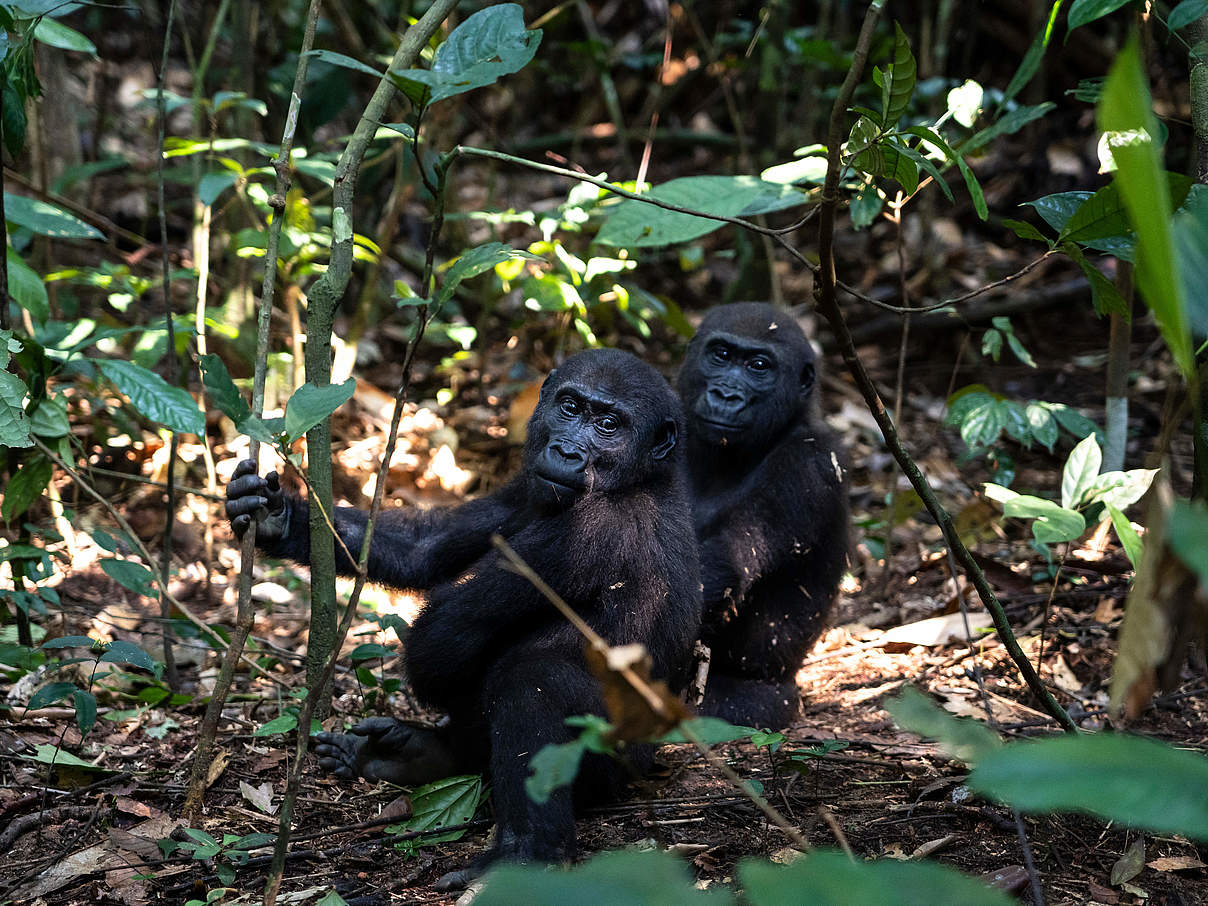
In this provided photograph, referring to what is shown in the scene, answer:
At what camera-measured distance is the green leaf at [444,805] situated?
3.45 m

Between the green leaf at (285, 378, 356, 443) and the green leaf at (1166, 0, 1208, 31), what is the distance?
2.54m

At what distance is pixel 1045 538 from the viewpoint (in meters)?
3.54

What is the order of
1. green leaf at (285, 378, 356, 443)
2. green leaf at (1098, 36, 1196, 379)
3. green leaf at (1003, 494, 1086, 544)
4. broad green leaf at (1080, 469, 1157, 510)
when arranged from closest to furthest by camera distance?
green leaf at (1098, 36, 1196, 379) < green leaf at (285, 378, 356, 443) < green leaf at (1003, 494, 1086, 544) < broad green leaf at (1080, 469, 1157, 510)

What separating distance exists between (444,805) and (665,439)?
1.55 meters

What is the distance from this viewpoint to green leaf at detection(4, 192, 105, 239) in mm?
4445

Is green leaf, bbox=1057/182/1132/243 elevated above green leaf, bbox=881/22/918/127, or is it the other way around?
green leaf, bbox=881/22/918/127

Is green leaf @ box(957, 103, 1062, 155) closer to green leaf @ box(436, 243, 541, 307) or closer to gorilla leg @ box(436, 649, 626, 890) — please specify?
green leaf @ box(436, 243, 541, 307)

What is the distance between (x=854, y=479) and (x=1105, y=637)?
10.3 ft

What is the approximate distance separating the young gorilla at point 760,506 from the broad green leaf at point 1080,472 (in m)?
1.43

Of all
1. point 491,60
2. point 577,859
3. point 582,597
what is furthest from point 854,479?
point 491,60

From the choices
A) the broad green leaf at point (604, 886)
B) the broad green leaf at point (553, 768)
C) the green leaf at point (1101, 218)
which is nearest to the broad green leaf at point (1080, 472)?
the green leaf at point (1101, 218)

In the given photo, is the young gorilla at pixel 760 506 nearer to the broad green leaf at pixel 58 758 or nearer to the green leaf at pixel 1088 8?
the green leaf at pixel 1088 8

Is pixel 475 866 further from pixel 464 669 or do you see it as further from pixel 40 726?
pixel 40 726

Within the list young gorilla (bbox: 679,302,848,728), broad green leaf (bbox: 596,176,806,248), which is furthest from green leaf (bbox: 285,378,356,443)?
young gorilla (bbox: 679,302,848,728)
